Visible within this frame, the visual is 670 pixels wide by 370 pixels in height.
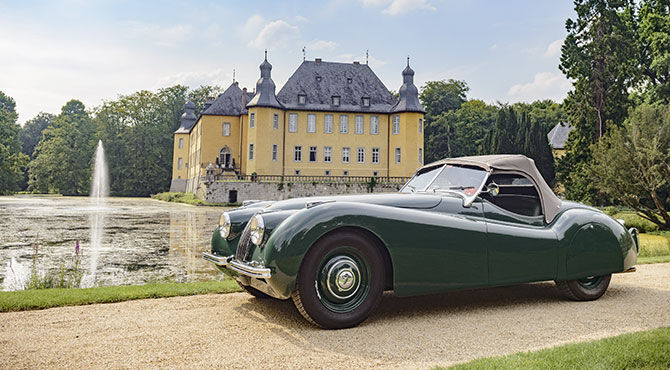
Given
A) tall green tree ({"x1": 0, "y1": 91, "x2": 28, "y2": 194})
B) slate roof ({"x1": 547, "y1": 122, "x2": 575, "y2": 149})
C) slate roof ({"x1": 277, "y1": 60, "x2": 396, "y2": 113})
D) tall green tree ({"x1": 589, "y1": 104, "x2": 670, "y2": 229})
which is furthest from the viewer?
slate roof ({"x1": 547, "y1": 122, "x2": 575, "y2": 149})

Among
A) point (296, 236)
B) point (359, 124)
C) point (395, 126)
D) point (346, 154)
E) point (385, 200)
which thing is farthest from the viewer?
Result: point (346, 154)

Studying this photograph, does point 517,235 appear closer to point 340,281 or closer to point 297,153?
point 340,281

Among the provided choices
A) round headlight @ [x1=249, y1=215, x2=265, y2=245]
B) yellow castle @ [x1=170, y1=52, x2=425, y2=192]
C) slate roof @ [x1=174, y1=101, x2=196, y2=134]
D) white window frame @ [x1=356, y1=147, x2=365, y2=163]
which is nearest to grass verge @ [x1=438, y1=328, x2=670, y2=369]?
round headlight @ [x1=249, y1=215, x2=265, y2=245]

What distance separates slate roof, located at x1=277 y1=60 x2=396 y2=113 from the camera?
5131 cm

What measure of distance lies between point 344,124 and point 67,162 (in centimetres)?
4498

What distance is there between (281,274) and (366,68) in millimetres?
52960

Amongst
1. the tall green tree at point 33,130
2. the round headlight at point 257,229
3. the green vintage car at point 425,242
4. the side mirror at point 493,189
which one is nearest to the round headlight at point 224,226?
the green vintage car at point 425,242

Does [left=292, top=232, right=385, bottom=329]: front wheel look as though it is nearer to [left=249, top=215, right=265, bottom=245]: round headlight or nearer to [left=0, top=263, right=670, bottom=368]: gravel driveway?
[left=0, top=263, right=670, bottom=368]: gravel driveway

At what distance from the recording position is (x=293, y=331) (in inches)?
160

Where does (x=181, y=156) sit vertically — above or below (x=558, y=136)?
below

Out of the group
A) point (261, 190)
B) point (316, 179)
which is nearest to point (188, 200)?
point (261, 190)

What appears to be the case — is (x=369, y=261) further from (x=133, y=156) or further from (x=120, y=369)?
(x=133, y=156)

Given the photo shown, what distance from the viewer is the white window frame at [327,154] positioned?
52.1 m

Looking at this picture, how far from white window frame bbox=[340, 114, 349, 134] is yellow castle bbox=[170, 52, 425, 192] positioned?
0.36 ft
